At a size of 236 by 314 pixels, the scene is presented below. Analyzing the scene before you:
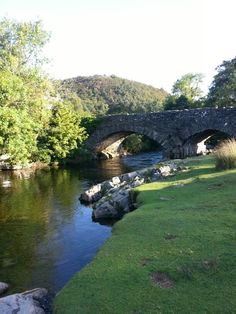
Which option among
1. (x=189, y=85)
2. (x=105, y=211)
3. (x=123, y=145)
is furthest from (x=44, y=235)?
(x=189, y=85)

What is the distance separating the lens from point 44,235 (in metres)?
15.3

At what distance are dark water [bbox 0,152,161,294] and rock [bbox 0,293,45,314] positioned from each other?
159 cm

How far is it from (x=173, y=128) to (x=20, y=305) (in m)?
37.6

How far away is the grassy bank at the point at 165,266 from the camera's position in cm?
696

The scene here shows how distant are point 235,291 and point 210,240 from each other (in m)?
2.31

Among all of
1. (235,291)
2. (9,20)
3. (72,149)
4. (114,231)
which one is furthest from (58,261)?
(9,20)

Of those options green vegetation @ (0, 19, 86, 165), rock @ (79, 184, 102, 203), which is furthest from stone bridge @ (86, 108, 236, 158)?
rock @ (79, 184, 102, 203)

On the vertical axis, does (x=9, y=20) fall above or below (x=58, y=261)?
above

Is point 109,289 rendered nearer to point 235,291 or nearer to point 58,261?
point 235,291

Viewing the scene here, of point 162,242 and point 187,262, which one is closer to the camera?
point 187,262

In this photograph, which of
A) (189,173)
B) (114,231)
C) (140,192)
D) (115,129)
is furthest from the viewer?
(115,129)

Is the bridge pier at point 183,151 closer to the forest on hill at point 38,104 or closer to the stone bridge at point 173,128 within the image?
the stone bridge at point 173,128

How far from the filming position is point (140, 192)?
1622 cm

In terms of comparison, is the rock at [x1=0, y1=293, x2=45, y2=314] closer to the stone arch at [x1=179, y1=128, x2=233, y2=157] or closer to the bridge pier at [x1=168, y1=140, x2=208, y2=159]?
the stone arch at [x1=179, y1=128, x2=233, y2=157]
